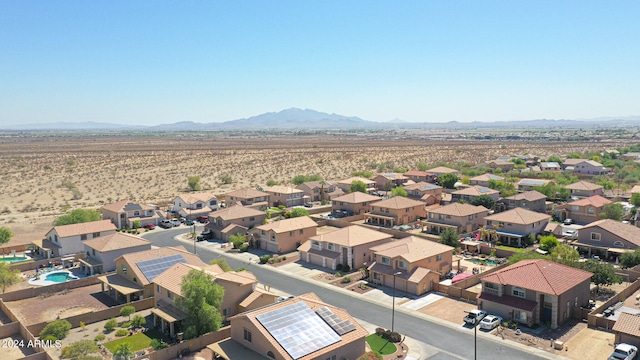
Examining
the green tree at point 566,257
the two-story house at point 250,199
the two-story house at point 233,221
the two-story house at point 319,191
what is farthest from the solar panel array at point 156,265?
the two-story house at point 319,191

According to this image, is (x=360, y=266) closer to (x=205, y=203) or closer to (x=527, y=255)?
(x=527, y=255)

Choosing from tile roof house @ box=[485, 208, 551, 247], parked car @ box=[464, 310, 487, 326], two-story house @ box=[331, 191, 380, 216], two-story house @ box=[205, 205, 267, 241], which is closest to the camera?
parked car @ box=[464, 310, 487, 326]

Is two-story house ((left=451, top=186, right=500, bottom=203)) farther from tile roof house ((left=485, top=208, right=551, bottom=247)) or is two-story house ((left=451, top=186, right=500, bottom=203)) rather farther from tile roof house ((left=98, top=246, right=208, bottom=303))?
tile roof house ((left=98, top=246, right=208, bottom=303))

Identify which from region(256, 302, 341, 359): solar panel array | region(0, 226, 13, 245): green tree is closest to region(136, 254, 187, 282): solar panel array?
region(256, 302, 341, 359): solar panel array

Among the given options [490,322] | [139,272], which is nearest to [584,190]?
[490,322]

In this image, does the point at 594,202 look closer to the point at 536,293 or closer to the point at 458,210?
the point at 458,210

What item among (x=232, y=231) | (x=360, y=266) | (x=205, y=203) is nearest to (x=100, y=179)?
(x=205, y=203)
